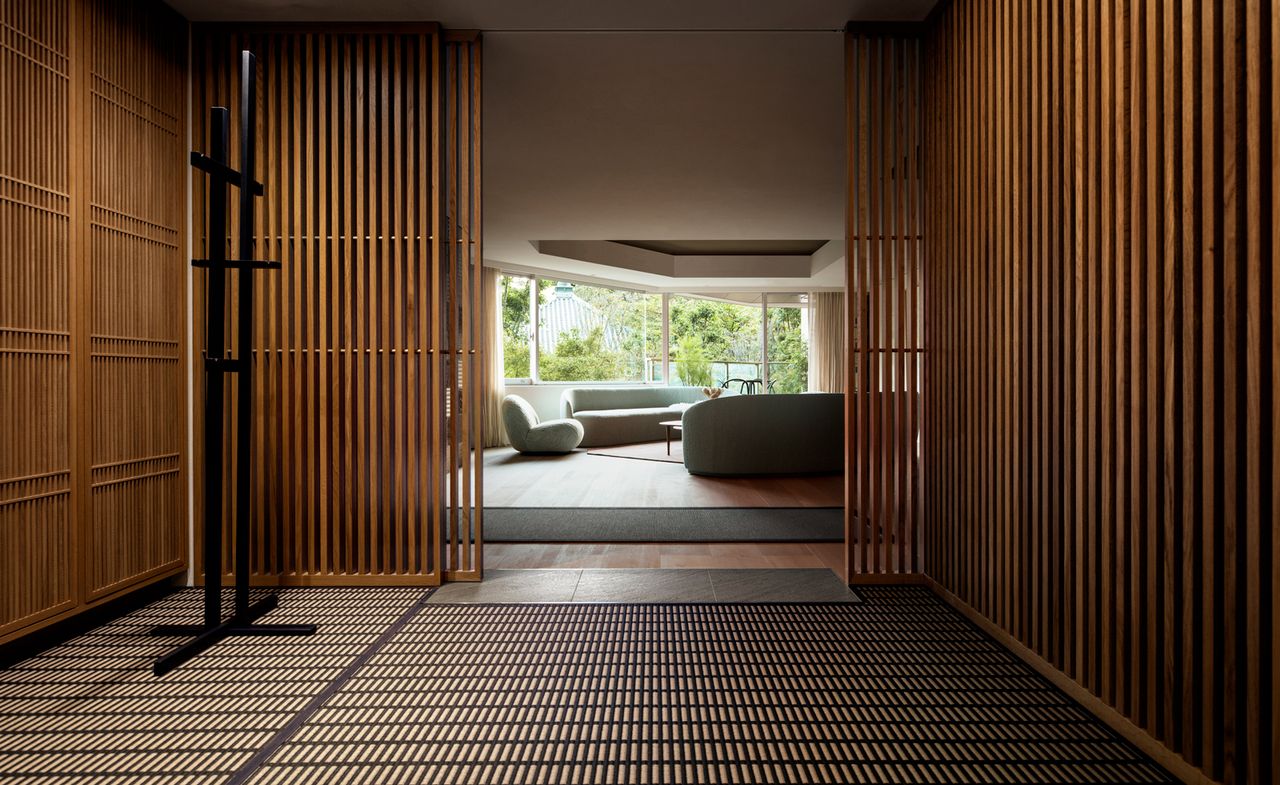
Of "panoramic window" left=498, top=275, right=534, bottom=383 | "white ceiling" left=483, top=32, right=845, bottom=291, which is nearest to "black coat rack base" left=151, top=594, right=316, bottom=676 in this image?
"white ceiling" left=483, top=32, right=845, bottom=291

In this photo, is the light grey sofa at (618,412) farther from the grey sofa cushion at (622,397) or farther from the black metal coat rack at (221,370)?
the black metal coat rack at (221,370)

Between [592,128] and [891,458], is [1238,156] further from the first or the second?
[592,128]

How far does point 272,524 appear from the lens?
3088mm

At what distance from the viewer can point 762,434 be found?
20.7ft

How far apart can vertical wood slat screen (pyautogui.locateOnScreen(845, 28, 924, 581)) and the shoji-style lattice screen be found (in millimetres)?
1799

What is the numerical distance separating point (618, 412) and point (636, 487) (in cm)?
366

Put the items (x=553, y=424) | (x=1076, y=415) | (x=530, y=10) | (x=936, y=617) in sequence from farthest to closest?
(x=553, y=424)
(x=530, y=10)
(x=936, y=617)
(x=1076, y=415)

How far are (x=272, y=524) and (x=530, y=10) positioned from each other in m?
2.61

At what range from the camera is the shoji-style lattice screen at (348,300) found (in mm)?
3088

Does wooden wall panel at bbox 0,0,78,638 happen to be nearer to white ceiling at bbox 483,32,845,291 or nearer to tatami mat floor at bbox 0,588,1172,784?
tatami mat floor at bbox 0,588,1172,784

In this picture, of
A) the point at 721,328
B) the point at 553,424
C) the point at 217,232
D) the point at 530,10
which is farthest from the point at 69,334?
the point at 721,328

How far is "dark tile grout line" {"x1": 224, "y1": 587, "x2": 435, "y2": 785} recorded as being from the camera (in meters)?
1.63

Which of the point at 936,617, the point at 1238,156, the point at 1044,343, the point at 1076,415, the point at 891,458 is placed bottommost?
the point at 936,617

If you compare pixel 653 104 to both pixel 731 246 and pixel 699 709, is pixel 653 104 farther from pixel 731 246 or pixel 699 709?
pixel 731 246
